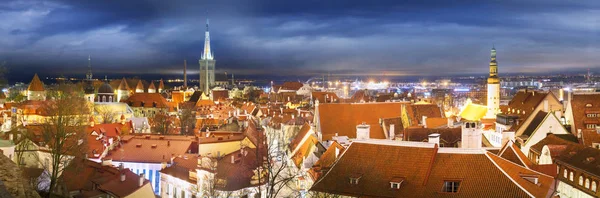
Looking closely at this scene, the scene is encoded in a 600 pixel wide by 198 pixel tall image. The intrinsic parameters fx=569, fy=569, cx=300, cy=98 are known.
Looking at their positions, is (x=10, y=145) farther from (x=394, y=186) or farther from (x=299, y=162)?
(x=394, y=186)

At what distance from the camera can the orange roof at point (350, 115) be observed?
5047 centimetres

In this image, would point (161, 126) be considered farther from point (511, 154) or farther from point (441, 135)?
point (511, 154)

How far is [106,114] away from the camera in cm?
8756

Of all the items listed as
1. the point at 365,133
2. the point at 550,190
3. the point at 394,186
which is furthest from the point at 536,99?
the point at 394,186

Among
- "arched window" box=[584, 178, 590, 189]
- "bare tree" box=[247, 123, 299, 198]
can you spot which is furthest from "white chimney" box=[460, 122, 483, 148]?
"bare tree" box=[247, 123, 299, 198]

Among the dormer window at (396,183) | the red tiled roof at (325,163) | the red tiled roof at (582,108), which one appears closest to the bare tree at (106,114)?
the red tiled roof at (325,163)

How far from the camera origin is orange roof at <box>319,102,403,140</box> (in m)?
50.5

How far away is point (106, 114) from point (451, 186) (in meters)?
73.5

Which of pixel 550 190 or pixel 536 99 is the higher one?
pixel 536 99

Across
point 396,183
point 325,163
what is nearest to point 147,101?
point 325,163

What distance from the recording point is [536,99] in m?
53.9

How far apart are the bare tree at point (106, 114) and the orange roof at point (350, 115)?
43.0 metres

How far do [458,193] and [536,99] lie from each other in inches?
1372

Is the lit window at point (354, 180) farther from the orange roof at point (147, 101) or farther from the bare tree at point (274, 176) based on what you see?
the orange roof at point (147, 101)
